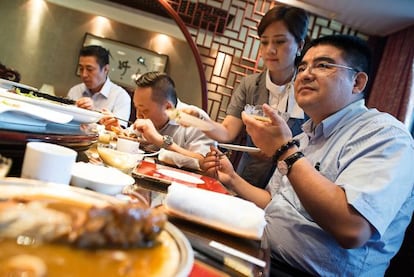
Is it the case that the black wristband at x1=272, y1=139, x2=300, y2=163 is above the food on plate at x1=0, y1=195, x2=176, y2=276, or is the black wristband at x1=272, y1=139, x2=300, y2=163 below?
above

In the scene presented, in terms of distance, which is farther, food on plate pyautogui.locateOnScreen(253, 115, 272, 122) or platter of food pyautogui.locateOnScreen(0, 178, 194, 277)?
food on plate pyautogui.locateOnScreen(253, 115, 272, 122)

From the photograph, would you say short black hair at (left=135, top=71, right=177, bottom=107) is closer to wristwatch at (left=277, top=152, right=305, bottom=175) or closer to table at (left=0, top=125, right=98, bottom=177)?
wristwatch at (left=277, top=152, right=305, bottom=175)

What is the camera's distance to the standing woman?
2.37 m

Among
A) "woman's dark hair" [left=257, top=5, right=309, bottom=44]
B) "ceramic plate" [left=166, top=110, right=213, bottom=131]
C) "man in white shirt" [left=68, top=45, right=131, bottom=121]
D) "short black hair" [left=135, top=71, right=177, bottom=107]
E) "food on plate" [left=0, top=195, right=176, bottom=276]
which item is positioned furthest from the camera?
"man in white shirt" [left=68, top=45, right=131, bottom=121]

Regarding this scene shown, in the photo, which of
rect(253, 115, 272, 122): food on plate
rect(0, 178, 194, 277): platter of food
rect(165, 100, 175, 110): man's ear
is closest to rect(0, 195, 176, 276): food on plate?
rect(0, 178, 194, 277): platter of food

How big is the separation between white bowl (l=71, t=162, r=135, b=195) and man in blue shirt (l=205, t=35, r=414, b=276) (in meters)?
0.49

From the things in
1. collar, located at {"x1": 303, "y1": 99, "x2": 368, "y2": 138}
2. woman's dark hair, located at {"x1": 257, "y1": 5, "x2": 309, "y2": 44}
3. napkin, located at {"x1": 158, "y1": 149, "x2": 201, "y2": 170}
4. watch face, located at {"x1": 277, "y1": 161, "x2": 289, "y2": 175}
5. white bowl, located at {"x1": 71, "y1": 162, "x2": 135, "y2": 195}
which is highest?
woman's dark hair, located at {"x1": 257, "y1": 5, "x2": 309, "y2": 44}

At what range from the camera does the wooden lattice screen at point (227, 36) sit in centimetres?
418

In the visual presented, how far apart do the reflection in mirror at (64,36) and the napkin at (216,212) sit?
4.44 metres

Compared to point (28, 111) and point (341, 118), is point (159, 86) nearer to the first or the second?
point (341, 118)

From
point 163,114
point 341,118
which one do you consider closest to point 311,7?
point 163,114

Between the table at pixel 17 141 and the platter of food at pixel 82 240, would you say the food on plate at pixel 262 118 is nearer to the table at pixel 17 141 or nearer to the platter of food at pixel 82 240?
the table at pixel 17 141

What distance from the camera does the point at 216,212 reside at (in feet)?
2.50

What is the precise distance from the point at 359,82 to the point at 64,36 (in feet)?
16.6
